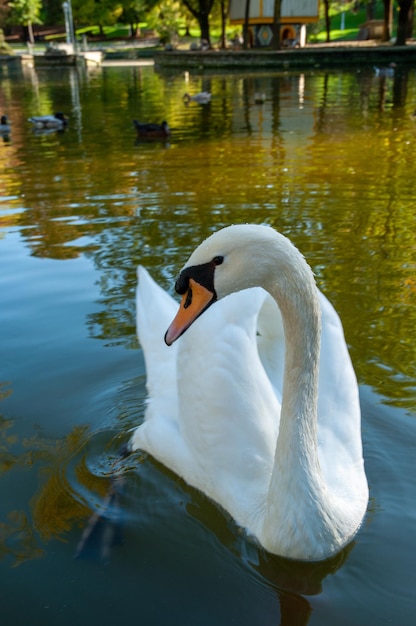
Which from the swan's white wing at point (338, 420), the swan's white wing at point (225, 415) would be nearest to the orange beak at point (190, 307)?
the swan's white wing at point (225, 415)

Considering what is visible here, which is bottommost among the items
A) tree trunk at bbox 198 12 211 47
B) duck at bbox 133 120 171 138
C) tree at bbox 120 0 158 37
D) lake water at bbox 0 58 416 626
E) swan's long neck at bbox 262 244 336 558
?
lake water at bbox 0 58 416 626

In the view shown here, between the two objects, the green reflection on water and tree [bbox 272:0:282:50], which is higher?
tree [bbox 272:0:282:50]

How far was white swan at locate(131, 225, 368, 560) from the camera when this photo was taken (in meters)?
2.82

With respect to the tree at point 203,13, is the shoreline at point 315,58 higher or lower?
lower

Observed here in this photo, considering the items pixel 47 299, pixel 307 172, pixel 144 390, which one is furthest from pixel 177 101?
pixel 144 390

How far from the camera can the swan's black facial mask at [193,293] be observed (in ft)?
9.12

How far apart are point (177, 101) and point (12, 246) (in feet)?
58.3

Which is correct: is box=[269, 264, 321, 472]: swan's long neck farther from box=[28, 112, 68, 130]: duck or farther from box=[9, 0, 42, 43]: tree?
box=[9, 0, 42, 43]: tree

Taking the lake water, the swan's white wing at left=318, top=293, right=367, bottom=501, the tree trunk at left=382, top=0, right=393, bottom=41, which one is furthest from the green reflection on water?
the tree trunk at left=382, top=0, right=393, bottom=41

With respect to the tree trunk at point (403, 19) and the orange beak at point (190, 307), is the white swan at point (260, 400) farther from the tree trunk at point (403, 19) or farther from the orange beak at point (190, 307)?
the tree trunk at point (403, 19)

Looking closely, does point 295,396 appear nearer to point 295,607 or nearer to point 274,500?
point 274,500

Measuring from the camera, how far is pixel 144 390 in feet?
16.1

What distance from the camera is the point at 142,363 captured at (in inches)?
209

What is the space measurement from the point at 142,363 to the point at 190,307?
253cm
